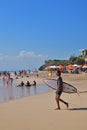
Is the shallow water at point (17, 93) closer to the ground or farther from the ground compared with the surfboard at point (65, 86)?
closer to the ground

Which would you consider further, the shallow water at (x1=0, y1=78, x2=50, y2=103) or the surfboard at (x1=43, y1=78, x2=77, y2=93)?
the shallow water at (x1=0, y1=78, x2=50, y2=103)

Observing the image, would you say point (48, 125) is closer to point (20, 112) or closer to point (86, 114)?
point (86, 114)

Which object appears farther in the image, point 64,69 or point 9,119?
point 64,69

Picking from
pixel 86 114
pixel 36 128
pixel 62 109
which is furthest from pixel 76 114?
pixel 36 128

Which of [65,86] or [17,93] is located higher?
[65,86]

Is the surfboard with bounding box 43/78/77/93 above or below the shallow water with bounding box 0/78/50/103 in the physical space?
above

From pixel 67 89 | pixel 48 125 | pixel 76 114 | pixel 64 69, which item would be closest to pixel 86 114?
pixel 76 114

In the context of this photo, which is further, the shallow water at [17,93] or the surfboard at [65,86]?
the shallow water at [17,93]

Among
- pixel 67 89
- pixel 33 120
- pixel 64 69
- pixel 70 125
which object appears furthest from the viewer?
pixel 64 69

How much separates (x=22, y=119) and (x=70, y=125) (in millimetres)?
1700

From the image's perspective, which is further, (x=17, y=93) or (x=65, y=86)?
(x=17, y=93)

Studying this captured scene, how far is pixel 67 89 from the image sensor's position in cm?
1346

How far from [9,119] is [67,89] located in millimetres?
4274

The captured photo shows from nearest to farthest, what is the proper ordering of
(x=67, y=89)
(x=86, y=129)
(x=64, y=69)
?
(x=86, y=129) < (x=67, y=89) < (x=64, y=69)
